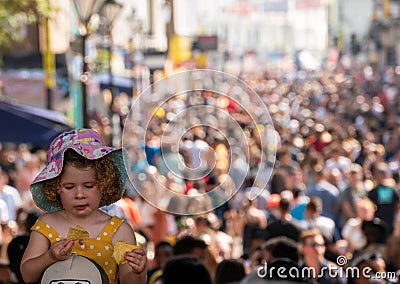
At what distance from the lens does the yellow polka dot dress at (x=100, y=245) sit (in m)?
3.61

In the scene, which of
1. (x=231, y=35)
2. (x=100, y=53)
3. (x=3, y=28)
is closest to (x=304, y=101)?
(x=100, y=53)

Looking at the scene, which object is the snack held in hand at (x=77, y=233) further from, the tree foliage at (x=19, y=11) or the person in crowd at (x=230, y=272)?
the tree foliage at (x=19, y=11)

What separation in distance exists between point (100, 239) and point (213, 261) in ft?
18.2

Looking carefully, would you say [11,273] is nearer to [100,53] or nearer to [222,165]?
[222,165]

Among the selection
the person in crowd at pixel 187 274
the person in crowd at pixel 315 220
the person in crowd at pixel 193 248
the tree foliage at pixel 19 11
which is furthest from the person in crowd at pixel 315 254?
the tree foliage at pixel 19 11

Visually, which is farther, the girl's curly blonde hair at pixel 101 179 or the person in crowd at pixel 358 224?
the person in crowd at pixel 358 224

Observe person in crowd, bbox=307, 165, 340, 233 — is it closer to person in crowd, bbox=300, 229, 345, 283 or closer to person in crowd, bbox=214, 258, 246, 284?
person in crowd, bbox=300, 229, 345, 283

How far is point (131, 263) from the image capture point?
3.48 meters

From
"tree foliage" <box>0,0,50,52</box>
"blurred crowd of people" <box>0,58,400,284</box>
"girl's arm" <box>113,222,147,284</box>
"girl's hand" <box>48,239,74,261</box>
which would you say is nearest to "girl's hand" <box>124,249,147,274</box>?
"girl's arm" <box>113,222,147,284</box>

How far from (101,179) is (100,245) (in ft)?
0.62

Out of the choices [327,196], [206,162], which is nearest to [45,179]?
[206,162]

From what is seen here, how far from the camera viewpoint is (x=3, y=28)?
20.5 m

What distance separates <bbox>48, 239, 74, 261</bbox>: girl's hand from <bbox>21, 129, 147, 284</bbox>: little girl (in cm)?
6

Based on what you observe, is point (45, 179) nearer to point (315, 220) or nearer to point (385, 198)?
point (315, 220)
